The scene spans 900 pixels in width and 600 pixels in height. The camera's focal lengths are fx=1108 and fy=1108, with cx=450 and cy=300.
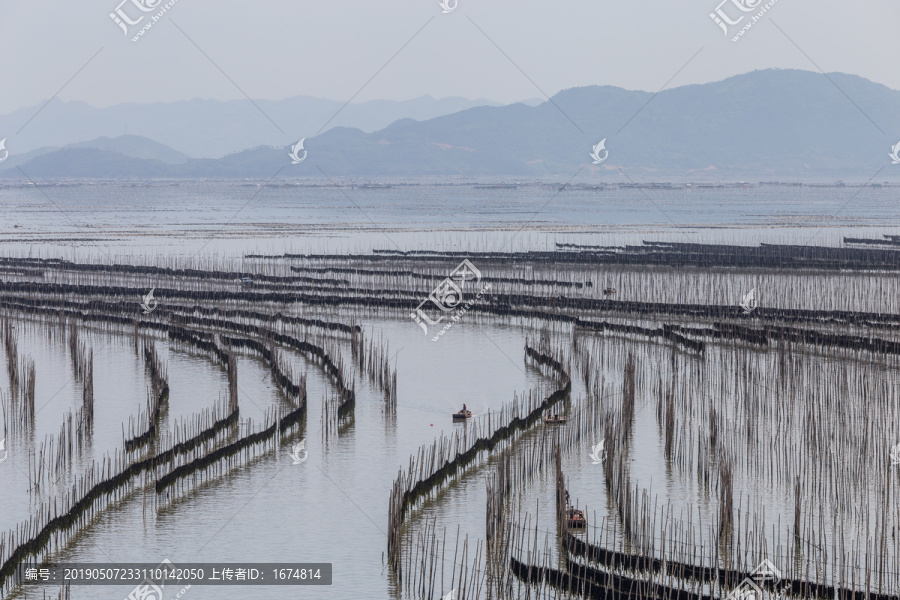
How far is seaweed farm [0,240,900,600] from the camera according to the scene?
594 inches

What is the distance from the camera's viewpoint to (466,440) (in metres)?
20.6

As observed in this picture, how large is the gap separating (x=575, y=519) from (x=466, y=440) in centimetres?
468

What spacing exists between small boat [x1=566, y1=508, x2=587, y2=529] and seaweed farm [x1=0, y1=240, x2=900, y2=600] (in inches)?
1.9

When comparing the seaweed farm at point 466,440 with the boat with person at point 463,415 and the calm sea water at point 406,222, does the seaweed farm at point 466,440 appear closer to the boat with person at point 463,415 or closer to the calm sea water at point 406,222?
the boat with person at point 463,415

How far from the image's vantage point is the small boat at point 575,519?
16.2 meters

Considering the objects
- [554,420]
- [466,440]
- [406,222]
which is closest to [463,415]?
[554,420]

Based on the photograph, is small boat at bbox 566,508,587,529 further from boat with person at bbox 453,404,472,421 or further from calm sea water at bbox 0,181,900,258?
calm sea water at bbox 0,181,900,258

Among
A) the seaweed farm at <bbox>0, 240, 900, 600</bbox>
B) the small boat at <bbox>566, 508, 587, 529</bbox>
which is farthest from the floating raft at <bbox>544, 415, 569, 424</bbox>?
the small boat at <bbox>566, 508, 587, 529</bbox>

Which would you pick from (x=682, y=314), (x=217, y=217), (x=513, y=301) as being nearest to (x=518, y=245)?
(x=513, y=301)

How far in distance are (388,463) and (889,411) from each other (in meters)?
10.7

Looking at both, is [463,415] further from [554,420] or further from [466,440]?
[466,440]

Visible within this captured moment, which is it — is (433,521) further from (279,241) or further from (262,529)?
(279,241)

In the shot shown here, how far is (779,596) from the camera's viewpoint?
13.4m

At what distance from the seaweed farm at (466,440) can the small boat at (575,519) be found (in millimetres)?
48
